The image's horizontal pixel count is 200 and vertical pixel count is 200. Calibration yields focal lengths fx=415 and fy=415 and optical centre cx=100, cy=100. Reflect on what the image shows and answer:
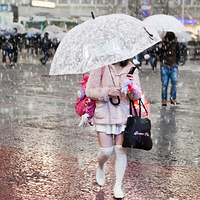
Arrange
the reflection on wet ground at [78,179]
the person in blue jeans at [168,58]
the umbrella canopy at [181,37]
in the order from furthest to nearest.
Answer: the umbrella canopy at [181,37]
the person in blue jeans at [168,58]
the reflection on wet ground at [78,179]

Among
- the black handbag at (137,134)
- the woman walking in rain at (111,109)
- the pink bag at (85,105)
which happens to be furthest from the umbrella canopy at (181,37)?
the black handbag at (137,134)

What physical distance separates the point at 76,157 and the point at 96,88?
72.4 inches

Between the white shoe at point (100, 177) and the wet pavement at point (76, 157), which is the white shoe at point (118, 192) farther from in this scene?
the white shoe at point (100, 177)

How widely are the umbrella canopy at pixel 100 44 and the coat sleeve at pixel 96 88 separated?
364 mm

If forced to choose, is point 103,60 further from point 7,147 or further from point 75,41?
point 7,147

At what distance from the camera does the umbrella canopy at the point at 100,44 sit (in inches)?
156

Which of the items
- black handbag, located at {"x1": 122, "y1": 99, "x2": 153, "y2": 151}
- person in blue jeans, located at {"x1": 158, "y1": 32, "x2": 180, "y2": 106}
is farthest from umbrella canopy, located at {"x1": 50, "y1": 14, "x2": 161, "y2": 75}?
person in blue jeans, located at {"x1": 158, "y1": 32, "x2": 180, "y2": 106}

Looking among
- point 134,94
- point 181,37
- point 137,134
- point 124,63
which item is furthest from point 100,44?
point 181,37

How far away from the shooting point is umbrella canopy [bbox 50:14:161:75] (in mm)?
3951

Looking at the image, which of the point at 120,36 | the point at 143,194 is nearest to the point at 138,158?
the point at 143,194

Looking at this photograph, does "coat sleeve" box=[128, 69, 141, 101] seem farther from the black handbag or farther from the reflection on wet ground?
the reflection on wet ground

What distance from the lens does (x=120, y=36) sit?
13.5 feet

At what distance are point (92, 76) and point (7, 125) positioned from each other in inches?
159

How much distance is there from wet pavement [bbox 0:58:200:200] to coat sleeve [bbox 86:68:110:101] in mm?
1067
